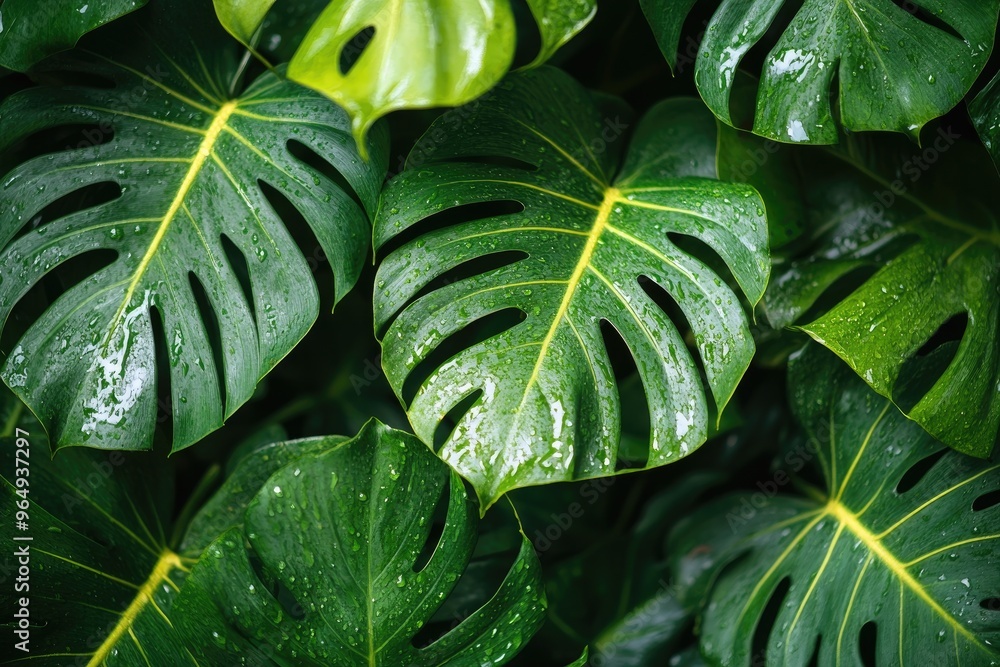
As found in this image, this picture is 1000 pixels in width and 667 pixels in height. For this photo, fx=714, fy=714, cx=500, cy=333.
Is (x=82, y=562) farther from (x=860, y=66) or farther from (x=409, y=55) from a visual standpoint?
(x=860, y=66)

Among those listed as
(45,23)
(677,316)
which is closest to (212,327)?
(45,23)

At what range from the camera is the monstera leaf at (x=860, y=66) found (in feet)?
2.68

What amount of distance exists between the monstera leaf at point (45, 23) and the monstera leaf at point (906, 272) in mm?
936

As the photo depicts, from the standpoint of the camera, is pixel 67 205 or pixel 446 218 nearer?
pixel 67 205

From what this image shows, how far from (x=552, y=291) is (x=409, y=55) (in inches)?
13.0

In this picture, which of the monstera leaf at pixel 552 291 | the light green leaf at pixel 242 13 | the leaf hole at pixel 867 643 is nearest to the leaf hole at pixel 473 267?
the monstera leaf at pixel 552 291

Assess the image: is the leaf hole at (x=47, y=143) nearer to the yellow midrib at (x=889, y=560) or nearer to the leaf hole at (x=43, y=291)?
the leaf hole at (x=43, y=291)

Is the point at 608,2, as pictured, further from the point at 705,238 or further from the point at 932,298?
the point at 932,298

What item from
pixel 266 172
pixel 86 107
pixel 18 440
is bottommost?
pixel 18 440

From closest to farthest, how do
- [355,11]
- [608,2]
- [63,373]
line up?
1. [355,11]
2. [63,373]
3. [608,2]

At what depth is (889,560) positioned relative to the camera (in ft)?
3.19

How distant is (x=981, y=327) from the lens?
94 centimetres

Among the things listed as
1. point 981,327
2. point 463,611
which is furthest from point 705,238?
point 463,611

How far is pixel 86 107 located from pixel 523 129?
60cm
